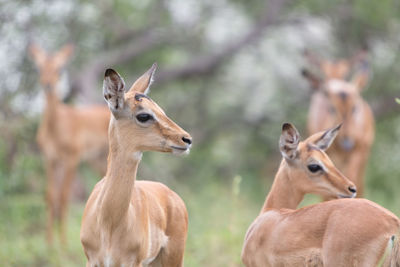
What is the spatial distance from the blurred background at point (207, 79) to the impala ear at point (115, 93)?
5.22 m

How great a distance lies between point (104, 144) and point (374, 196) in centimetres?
440

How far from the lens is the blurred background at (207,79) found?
10.7 m

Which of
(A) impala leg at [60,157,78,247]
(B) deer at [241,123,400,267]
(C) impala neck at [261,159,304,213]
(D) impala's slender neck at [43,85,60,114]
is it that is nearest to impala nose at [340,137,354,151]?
(B) deer at [241,123,400,267]

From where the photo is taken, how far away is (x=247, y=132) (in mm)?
13008

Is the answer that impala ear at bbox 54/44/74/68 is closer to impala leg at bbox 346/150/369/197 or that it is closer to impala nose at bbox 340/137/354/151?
impala nose at bbox 340/137/354/151

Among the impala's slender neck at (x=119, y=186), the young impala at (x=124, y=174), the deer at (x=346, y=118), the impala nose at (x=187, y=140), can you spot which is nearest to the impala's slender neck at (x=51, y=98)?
the deer at (x=346, y=118)

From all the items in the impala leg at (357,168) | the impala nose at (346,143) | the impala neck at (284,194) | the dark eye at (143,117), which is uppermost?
the dark eye at (143,117)

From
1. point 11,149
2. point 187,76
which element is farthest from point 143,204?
point 187,76

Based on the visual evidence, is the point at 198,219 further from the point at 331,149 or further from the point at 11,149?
the point at 11,149

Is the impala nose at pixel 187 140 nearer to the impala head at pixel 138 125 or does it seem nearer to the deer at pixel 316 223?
the impala head at pixel 138 125

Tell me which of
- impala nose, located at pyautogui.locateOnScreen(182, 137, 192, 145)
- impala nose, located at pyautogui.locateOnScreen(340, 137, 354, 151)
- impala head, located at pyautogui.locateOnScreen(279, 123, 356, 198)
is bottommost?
impala nose, located at pyautogui.locateOnScreen(340, 137, 354, 151)

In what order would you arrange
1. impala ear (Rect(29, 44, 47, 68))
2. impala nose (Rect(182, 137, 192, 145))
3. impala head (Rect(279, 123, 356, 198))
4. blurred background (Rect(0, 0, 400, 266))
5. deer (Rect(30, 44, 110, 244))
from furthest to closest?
blurred background (Rect(0, 0, 400, 266))
impala ear (Rect(29, 44, 47, 68))
deer (Rect(30, 44, 110, 244))
impala head (Rect(279, 123, 356, 198))
impala nose (Rect(182, 137, 192, 145))

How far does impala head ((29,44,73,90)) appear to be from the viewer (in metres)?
9.83

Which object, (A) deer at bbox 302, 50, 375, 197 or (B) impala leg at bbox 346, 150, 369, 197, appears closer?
(A) deer at bbox 302, 50, 375, 197
